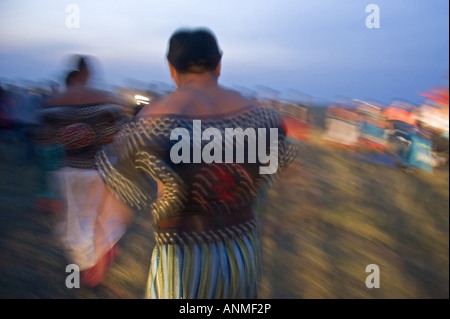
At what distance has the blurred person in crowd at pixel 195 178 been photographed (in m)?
1.92

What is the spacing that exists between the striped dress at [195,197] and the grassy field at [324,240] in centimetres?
40

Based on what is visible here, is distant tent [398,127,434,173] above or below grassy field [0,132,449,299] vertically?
above

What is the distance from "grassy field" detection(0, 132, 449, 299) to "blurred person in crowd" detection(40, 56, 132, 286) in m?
0.25

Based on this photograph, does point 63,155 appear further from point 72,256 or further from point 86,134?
point 72,256

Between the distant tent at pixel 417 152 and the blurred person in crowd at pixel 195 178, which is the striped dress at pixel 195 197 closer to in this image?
the blurred person in crowd at pixel 195 178

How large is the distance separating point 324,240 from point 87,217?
1779 mm

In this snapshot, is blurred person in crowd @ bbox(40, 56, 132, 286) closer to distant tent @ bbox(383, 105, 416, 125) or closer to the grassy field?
the grassy field

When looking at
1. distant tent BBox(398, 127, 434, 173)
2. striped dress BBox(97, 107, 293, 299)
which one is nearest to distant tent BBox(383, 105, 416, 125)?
distant tent BBox(398, 127, 434, 173)

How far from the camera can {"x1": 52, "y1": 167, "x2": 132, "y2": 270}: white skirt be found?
3342mm
